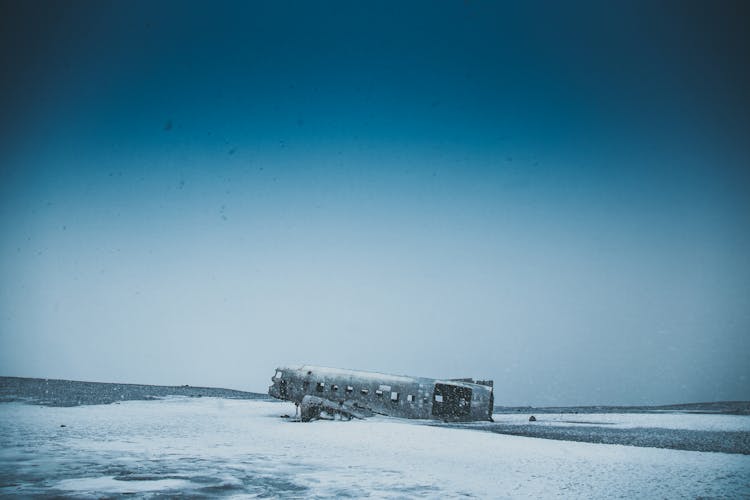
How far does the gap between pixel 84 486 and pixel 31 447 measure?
783 centimetres

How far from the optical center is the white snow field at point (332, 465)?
36.8 ft

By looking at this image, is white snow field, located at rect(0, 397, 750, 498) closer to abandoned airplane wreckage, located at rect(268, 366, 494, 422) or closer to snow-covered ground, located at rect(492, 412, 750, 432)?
abandoned airplane wreckage, located at rect(268, 366, 494, 422)

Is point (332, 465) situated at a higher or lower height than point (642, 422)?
higher

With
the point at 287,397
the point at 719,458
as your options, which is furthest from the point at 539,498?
the point at 287,397

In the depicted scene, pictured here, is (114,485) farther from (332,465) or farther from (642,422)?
(642,422)

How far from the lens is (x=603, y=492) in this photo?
11.9 m

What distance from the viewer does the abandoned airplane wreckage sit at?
3328cm

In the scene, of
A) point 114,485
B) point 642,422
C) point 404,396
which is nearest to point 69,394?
point 404,396

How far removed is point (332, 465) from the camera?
14531 millimetres

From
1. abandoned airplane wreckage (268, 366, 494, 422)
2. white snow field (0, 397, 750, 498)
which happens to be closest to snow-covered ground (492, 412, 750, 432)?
abandoned airplane wreckage (268, 366, 494, 422)

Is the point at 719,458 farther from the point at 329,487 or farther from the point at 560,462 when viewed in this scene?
the point at 329,487

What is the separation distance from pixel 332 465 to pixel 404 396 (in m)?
20.0

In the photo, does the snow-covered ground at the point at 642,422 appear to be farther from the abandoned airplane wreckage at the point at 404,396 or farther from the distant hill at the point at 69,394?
the distant hill at the point at 69,394

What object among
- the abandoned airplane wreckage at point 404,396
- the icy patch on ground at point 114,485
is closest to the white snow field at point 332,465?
the icy patch on ground at point 114,485
